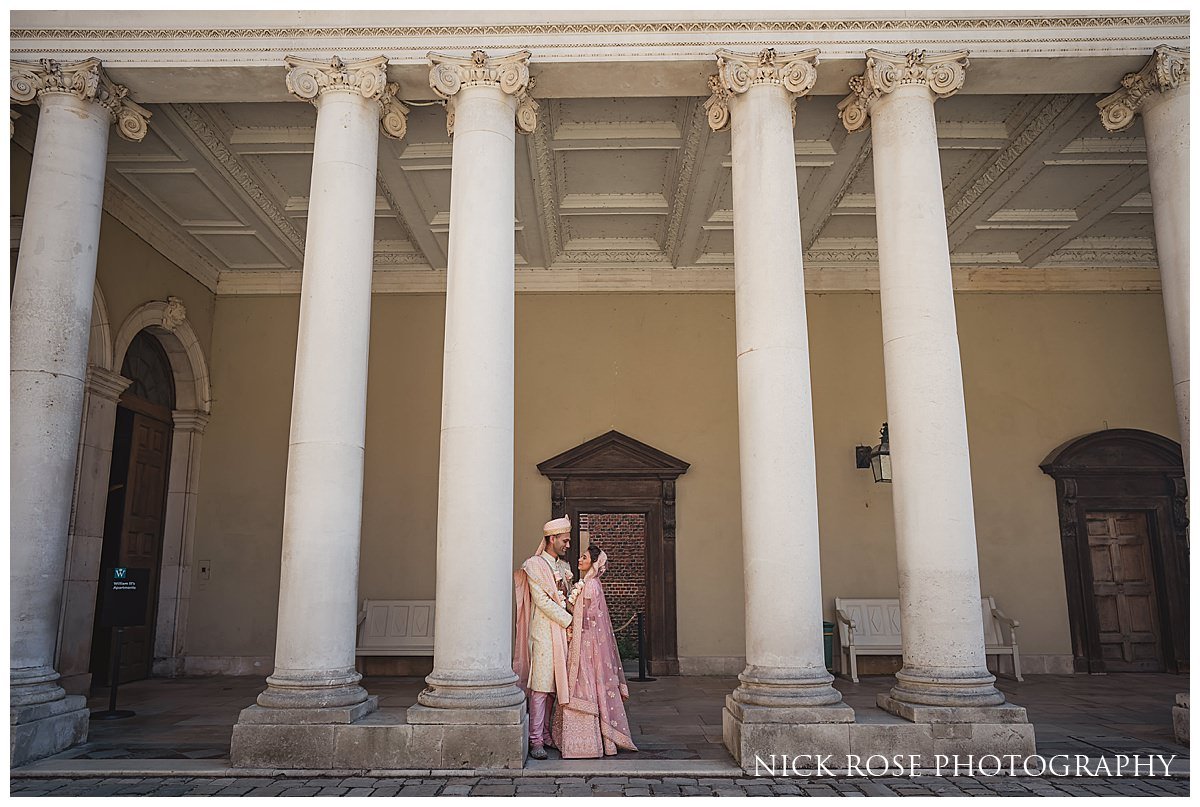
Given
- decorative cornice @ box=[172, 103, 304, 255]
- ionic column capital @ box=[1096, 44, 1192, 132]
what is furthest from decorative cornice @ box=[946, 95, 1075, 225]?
decorative cornice @ box=[172, 103, 304, 255]

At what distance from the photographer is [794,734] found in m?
6.56

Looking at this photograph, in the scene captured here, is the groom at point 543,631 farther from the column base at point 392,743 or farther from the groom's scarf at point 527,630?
the column base at point 392,743

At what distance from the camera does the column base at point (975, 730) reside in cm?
661

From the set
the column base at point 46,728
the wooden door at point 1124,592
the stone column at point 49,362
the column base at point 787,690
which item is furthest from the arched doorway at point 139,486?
the wooden door at point 1124,592

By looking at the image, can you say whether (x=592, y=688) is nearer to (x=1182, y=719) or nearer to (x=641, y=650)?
(x=1182, y=719)

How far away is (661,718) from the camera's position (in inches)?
342

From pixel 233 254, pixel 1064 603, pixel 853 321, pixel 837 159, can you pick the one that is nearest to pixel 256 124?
pixel 233 254

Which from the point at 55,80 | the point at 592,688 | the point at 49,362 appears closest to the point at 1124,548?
the point at 592,688

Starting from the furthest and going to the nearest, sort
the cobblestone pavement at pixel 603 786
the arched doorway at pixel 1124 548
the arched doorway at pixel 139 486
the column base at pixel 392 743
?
the arched doorway at pixel 1124 548, the arched doorway at pixel 139 486, the column base at pixel 392 743, the cobblestone pavement at pixel 603 786

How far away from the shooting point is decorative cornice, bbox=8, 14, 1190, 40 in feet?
26.1

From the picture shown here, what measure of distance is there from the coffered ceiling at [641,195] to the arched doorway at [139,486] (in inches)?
65.8

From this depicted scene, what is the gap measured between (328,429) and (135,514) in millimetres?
6542

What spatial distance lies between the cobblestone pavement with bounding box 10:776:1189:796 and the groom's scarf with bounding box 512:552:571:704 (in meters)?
0.83

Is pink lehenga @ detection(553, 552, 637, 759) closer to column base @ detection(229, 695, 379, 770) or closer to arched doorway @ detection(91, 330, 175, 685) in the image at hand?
column base @ detection(229, 695, 379, 770)
